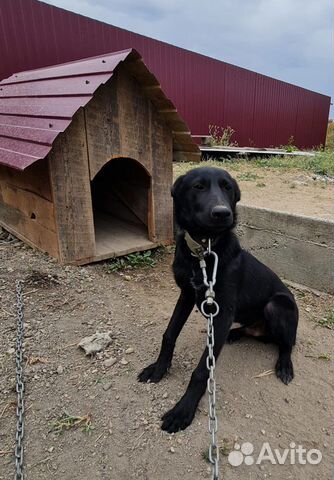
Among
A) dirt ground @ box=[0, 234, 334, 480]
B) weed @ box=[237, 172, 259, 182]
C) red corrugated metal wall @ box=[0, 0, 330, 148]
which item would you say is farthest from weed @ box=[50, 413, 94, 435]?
red corrugated metal wall @ box=[0, 0, 330, 148]

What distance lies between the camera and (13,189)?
3.92 m

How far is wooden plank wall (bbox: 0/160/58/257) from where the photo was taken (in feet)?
10.7

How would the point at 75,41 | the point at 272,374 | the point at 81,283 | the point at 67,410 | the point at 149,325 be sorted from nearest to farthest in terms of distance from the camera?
the point at 67,410, the point at 272,374, the point at 149,325, the point at 81,283, the point at 75,41

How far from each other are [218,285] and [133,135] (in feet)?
7.02

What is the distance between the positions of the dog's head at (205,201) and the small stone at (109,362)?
3.24ft

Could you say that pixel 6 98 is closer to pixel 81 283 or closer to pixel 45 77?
pixel 45 77

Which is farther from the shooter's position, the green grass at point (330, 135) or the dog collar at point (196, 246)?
the green grass at point (330, 135)

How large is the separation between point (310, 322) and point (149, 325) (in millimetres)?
1330

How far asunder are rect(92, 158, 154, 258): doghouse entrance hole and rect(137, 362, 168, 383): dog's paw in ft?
5.50

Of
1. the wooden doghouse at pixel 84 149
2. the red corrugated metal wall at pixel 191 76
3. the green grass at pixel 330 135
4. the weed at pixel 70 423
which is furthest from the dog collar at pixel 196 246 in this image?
the green grass at pixel 330 135

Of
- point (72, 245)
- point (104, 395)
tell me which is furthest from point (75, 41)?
point (104, 395)

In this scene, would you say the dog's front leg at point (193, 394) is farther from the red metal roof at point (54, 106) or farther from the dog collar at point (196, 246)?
the red metal roof at point (54, 106)

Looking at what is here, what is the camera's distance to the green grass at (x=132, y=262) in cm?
358

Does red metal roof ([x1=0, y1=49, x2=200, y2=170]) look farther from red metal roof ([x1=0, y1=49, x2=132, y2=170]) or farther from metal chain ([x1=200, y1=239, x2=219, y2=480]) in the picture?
metal chain ([x1=200, y1=239, x2=219, y2=480])
